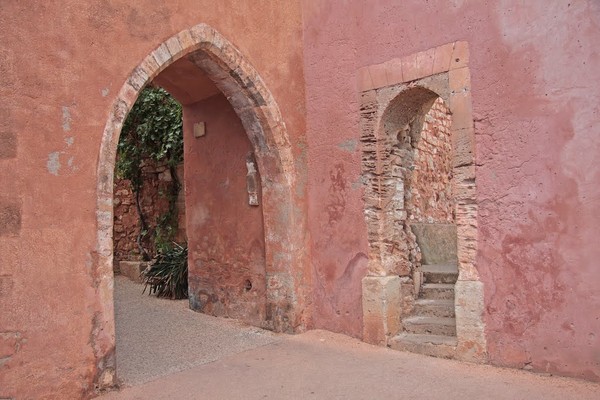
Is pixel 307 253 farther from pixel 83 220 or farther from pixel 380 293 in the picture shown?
pixel 83 220

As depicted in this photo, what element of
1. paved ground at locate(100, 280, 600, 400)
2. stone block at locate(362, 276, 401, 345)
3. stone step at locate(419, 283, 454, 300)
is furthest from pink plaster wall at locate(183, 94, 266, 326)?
stone step at locate(419, 283, 454, 300)

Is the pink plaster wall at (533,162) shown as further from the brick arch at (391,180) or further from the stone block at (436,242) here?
the stone block at (436,242)

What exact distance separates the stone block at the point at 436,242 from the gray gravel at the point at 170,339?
2.01m

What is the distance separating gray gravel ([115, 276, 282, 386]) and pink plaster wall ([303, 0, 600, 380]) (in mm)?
2454

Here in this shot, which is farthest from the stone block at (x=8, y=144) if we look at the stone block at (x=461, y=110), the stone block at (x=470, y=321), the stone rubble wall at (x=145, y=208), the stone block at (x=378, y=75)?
the stone rubble wall at (x=145, y=208)

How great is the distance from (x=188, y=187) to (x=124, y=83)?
2923 millimetres

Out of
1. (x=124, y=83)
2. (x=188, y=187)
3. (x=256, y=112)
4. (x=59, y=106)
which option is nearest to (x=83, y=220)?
(x=59, y=106)

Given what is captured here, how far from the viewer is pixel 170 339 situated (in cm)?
534

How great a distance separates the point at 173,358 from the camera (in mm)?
4684

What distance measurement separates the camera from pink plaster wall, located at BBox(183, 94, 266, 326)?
230 inches

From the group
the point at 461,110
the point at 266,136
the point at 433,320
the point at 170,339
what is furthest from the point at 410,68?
the point at 170,339

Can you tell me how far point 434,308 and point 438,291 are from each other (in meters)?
0.26

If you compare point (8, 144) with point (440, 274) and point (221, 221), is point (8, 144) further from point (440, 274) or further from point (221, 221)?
point (440, 274)

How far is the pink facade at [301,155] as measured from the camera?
340 centimetres
